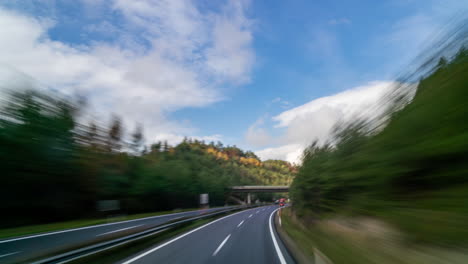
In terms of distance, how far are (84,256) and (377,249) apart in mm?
7074

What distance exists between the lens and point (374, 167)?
5211 mm

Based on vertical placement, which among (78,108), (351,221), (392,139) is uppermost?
(78,108)

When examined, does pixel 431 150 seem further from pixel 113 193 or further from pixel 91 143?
pixel 113 193

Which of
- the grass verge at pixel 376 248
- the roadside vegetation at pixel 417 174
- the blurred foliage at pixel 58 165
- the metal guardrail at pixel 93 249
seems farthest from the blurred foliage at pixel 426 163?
the blurred foliage at pixel 58 165

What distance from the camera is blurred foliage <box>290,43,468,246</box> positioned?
11.1 feet

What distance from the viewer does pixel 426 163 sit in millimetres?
3955

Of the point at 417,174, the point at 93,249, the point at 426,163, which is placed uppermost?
the point at 426,163

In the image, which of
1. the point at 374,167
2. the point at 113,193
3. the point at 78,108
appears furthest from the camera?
the point at 113,193

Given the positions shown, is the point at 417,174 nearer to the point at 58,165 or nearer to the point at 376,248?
the point at 376,248

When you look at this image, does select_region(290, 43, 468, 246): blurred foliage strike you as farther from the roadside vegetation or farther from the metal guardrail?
the metal guardrail

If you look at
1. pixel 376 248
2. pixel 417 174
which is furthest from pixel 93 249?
pixel 417 174

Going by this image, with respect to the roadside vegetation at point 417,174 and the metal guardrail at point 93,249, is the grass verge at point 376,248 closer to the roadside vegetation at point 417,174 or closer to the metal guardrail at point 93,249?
the roadside vegetation at point 417,174

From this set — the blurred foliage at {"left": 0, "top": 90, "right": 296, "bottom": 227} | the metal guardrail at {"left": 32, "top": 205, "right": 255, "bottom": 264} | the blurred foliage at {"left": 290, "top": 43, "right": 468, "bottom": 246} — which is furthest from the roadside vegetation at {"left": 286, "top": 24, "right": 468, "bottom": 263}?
the blurred foliage at {"left": 0, "top": 90, "right": 296, "bottom": 227}

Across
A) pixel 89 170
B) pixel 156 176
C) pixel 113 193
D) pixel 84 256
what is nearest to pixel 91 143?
pixel 89 170
